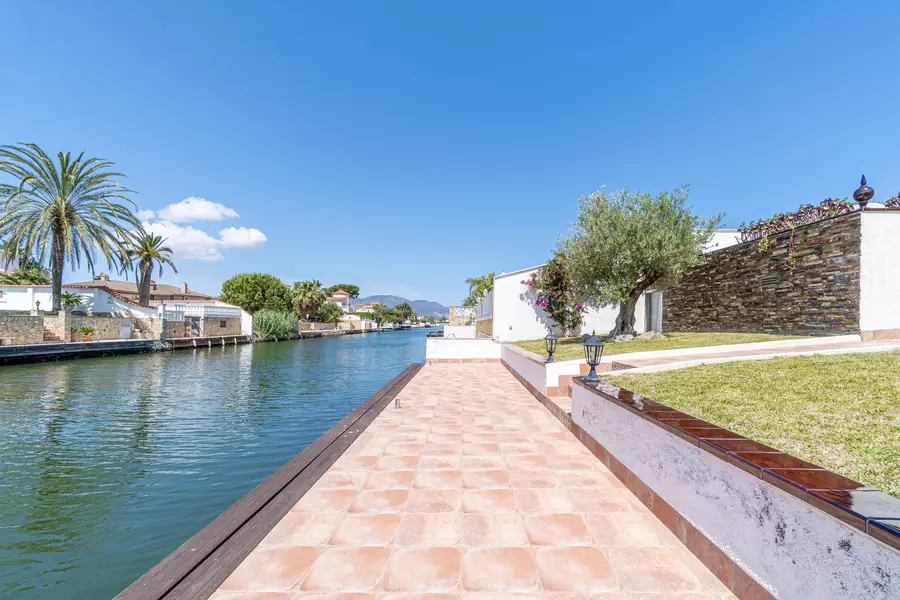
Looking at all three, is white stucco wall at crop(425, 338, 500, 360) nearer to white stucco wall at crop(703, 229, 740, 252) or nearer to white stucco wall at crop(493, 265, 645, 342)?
white stucco wall at crop(493, 265, 645, 342)

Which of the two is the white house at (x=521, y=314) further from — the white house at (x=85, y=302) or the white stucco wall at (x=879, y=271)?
the white house at (x=85, y=302)

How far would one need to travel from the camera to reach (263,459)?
6.06 metres

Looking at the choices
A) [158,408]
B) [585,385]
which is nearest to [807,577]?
[585,385]

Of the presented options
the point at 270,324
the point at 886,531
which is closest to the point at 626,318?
the point at 886,531

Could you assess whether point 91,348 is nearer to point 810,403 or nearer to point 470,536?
point 470,536

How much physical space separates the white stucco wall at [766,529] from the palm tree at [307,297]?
179ft

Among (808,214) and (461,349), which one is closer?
(808,214)

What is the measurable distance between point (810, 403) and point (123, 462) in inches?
360

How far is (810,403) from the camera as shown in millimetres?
3820

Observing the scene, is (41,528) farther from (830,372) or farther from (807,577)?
(830,372)

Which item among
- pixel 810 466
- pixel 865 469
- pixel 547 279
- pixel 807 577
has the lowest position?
pixel 807 577

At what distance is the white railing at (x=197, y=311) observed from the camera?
31000 millimetres

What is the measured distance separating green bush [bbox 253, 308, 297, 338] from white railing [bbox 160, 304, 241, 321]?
2326mm

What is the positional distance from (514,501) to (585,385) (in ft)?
6.35
